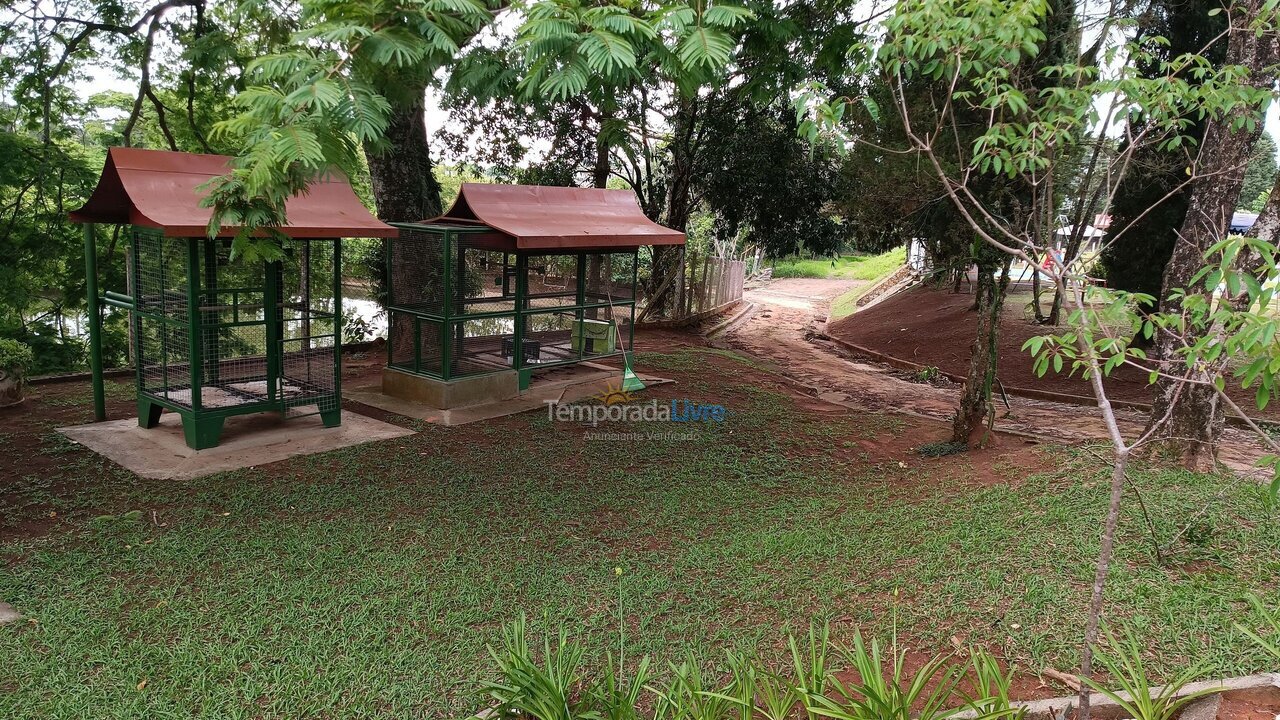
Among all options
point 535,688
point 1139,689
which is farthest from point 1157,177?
point 535,688

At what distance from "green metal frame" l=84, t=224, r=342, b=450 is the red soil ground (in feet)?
32.7

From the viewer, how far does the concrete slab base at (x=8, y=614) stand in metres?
4.32

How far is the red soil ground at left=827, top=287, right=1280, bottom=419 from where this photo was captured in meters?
12.7

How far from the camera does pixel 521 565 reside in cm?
521

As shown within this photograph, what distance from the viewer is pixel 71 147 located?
12.1m

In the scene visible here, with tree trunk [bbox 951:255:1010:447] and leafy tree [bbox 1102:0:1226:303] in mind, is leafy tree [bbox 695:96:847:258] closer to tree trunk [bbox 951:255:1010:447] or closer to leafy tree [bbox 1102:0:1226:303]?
leafy tree [bbox 1102:0:1226:303]

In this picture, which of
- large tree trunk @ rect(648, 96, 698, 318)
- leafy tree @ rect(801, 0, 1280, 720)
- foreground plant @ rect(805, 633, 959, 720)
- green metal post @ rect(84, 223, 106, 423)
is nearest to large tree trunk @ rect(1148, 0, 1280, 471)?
leafy tree @ rect(801, 0, 1280, 720)

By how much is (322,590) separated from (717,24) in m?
3.97

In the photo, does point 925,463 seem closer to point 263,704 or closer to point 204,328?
point 263,704

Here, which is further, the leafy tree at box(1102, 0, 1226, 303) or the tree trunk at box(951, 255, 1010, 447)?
the leafy tree at box(1102, 0, 1226, 303)

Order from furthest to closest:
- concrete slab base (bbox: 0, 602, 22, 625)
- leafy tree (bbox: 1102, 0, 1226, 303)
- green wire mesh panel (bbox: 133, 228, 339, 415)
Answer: leafy tree (bbox: 1102, 0, 1226, 303) < green wire mesh panel (bbox: 133, 228, 339, 415) < concrete slab base (bbox: 0, 602, 22, 625)

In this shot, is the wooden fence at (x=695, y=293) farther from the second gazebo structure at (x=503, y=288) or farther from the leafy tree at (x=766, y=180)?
the second gazebo structure at (x=503, y=288)

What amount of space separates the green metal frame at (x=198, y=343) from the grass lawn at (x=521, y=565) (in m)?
0.73

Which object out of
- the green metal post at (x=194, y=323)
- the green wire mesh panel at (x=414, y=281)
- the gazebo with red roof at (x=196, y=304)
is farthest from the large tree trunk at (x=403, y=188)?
the green metal post at (x=194, y=323)
